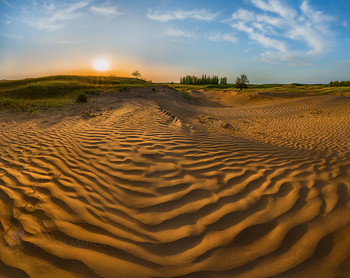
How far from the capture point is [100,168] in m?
3.41

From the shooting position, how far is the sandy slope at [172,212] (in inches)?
66.2

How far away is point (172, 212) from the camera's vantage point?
230 cm

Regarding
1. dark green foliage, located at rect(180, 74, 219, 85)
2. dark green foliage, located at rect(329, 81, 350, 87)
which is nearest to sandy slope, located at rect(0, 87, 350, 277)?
dark green foliage, located at rect(329, 81, 350, 87)

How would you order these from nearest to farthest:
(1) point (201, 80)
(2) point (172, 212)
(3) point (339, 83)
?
(2) point (172, 212) < (3) point (339, 83) < (1) point (201, 80)

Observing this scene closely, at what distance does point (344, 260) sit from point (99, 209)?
270 cm

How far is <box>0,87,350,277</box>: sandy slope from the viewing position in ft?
5.52

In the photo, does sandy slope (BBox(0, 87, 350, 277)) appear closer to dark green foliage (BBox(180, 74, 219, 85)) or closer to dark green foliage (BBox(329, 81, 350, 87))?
dark green foliage (BBox(329, 81, 350, 87))

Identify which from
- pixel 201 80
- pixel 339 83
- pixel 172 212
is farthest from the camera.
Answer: pixel 201 80

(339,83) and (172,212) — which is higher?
(339,83)

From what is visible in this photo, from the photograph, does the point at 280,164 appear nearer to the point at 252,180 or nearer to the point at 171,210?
the point at 252,180

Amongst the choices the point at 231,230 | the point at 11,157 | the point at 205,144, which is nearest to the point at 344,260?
the point at 231,230

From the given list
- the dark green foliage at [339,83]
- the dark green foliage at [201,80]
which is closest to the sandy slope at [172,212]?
the dark green foliage at [339,83]

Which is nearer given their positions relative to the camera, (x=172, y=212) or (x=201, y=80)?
(x=172, y=212)

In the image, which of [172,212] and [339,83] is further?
[339,83]
